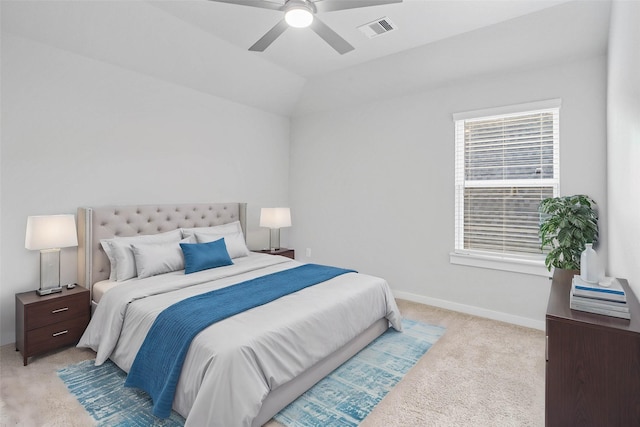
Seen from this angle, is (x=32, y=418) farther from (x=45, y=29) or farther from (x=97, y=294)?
(x=45, y=29)

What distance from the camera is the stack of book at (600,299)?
58.3 inches

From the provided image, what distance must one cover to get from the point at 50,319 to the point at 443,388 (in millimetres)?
3119

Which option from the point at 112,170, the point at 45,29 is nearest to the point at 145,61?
the point at 45,29

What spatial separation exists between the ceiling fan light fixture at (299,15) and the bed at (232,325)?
79.2 inches

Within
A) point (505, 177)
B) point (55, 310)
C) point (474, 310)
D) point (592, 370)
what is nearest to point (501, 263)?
point (474, 310)

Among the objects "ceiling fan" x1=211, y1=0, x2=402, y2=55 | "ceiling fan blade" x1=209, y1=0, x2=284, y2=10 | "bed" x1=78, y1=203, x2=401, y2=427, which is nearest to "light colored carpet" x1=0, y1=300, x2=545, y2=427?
"bed" x1=78, y1=203, x2=401, y2=427

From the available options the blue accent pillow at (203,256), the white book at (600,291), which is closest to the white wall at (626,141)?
the white book at (600,291)

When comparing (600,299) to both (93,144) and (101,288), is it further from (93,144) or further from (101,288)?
(93,144)

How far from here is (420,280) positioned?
166 inches

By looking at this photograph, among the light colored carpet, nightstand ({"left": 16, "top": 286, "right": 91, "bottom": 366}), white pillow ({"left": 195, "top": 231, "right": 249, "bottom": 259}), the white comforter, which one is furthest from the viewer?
white pillow ({"left": 195, "top": 231, "right": 249, "bottom": 259})

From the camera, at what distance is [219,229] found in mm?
4090

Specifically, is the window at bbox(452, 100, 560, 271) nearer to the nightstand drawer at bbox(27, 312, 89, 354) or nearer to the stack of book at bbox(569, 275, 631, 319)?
the stack of book at bbox(569, 275, 631, 319)

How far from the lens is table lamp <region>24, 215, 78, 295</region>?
268cm

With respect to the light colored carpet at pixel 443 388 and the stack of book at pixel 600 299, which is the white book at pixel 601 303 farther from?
the light colored carpet at pixel 443 388
